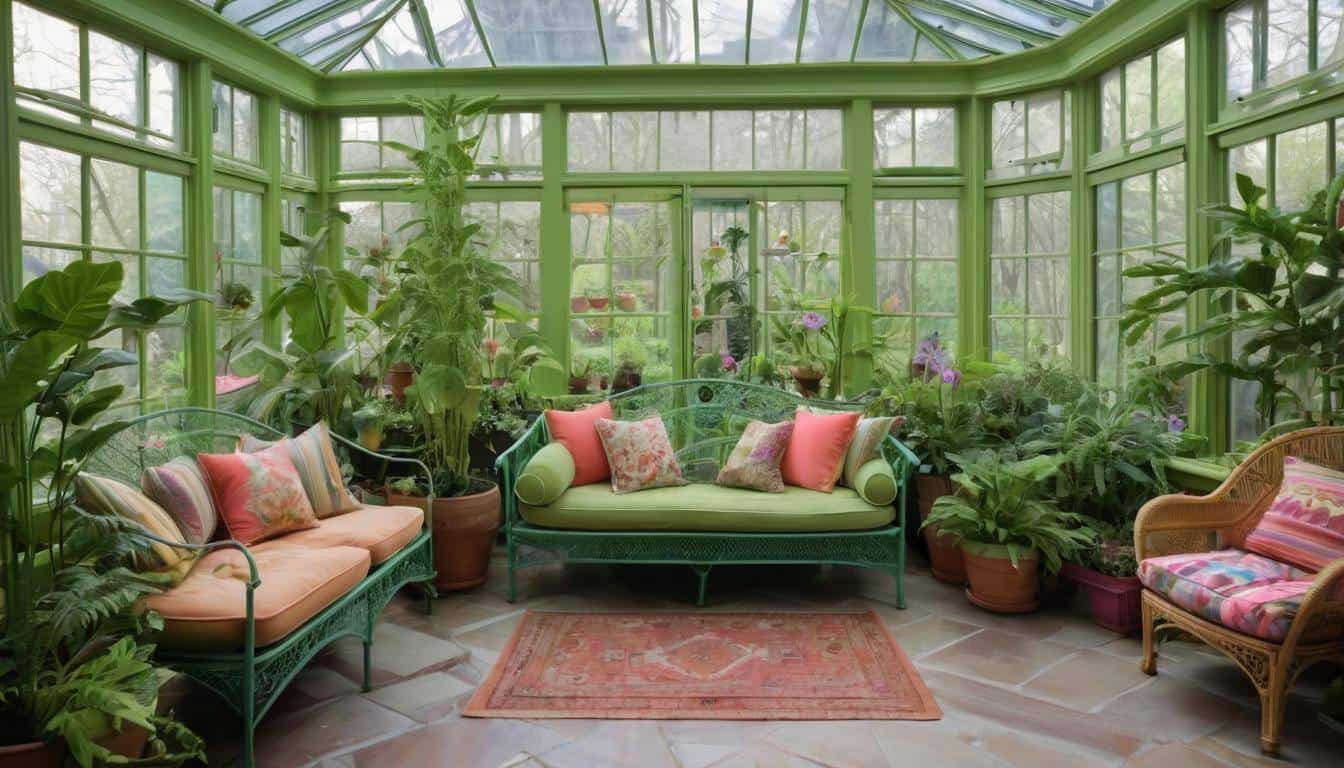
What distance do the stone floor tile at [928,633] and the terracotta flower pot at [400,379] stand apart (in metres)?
2.83

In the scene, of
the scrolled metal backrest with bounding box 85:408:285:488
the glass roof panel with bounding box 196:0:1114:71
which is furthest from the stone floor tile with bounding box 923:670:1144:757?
the glass roof panel with bounding box 196:0:1114:71

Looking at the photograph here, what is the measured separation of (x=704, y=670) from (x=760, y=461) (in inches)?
49.0

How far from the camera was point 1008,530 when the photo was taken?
3643mm

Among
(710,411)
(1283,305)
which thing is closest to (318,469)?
(710,411)

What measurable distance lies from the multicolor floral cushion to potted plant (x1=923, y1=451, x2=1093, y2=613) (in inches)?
20.7

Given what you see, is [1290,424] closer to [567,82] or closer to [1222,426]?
[1222,426]

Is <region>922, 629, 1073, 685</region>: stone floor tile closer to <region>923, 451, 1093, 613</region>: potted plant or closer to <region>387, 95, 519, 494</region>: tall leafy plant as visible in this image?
<region>923, 451, 1093, 613</region>: potted plant

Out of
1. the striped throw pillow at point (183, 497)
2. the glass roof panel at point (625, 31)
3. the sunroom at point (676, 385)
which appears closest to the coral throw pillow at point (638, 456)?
the sunroom at point (676, 385)

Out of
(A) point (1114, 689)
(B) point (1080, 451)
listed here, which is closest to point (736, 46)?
(B) point (1080, 451)

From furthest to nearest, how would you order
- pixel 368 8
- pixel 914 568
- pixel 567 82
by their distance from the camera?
1. pixel 567 82
2. pixel 368 8
3. pixel 914 568

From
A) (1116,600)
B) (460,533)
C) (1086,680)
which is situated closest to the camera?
(1086,680)

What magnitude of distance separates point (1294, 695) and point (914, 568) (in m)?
1.74

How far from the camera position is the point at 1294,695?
2.89 meters

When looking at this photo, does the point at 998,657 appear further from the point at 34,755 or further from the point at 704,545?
the point at 34,755
